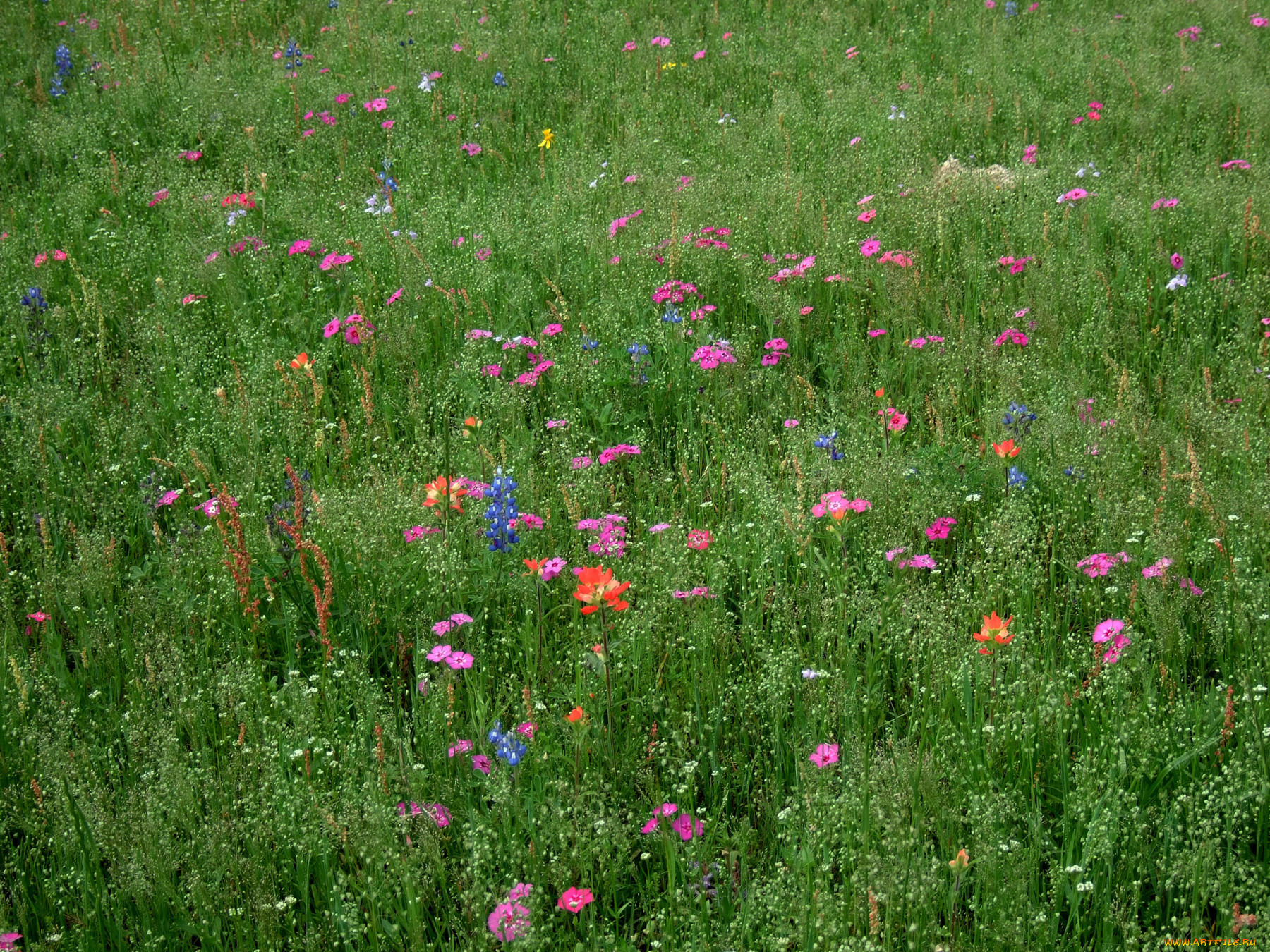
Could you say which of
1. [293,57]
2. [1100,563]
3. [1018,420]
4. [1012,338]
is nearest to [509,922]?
[1100,563]

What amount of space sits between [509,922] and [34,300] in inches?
138

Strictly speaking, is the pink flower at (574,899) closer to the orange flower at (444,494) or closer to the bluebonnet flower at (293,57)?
the orange flower at (444,494)

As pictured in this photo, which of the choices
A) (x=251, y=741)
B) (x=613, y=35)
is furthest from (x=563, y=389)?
(x=613, y=35)

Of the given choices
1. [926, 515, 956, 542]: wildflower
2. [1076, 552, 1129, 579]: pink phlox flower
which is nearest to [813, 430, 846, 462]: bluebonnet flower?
[926, 515, 956, 542]: wildflower

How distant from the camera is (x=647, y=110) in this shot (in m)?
5.87

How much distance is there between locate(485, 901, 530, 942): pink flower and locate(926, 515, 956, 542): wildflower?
1478 millimetres

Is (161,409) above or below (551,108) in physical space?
below

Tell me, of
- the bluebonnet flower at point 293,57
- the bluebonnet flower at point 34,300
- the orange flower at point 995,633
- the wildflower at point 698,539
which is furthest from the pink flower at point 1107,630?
the bluebonnet flower at point 293,57

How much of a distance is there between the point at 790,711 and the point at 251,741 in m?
1.22

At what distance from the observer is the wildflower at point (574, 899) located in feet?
6.07

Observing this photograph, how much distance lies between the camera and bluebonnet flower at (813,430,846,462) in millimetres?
2973

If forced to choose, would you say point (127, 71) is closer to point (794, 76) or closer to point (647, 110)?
point (647, 110)

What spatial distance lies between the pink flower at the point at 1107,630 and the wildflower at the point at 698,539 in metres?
0.97

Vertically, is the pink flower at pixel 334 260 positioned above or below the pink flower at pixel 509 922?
above
